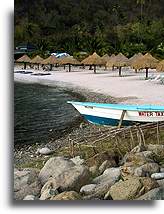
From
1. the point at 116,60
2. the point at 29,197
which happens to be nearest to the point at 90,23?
the point at 116,60

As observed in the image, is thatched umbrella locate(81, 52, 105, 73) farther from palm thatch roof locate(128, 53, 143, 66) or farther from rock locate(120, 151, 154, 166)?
rock locate(120, 151, 154, 166)

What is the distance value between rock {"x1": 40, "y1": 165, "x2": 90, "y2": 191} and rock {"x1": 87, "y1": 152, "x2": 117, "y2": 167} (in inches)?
15.1

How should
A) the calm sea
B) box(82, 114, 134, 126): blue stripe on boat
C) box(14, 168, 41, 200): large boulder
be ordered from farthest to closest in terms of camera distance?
the calm sea, box(82, 114, 134, 126): blue stripe on boat, box(14, 168, 41, 200): large boulder

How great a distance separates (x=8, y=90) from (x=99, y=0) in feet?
4.21

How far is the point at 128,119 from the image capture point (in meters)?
4.66

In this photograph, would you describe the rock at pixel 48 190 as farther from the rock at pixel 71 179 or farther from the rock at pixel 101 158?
the rock at pixel 101 158

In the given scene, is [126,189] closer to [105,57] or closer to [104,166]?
[104,166]

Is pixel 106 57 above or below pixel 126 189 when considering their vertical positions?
above

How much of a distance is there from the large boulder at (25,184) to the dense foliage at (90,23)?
3.82 feet

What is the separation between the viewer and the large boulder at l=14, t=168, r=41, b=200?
3513 millimetres

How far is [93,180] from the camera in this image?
12.4ft

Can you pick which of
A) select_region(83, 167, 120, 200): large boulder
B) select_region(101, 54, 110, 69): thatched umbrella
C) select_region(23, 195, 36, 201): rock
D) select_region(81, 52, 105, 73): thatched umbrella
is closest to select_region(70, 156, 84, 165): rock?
select_region(83, 167, 120, 200): large boulder

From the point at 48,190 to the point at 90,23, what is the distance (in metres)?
1.73

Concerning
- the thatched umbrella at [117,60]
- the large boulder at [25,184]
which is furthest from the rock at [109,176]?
the thatched umbrella at [117,60]
